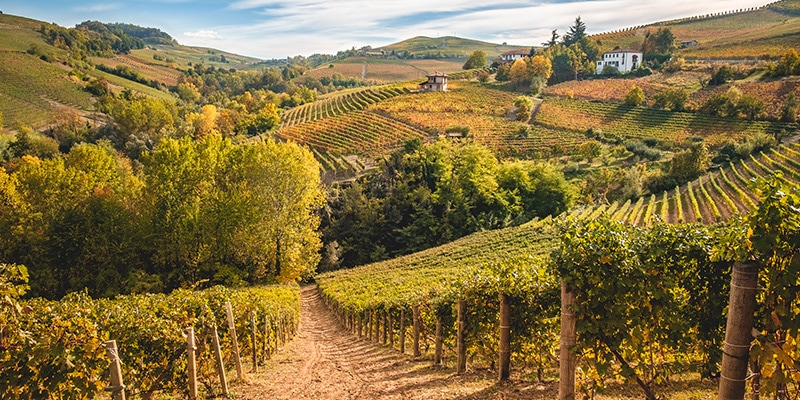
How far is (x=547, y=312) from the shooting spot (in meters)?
7.91

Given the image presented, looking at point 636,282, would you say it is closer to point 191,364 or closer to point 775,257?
point 775,257

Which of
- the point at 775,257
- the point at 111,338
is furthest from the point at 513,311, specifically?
the point at 111,338

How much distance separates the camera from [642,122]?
247ft

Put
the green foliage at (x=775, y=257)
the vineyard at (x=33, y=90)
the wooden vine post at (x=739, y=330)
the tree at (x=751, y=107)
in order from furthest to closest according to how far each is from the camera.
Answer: the vineyard at (x=33, y=90), the tree at (x=751, y=107), the wooden vine post at (x=739, y=330), the green foliage at (x=775, y=257)

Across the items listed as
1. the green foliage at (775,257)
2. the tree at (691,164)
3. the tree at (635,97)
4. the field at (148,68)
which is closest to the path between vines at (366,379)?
the green foliage at (775,257)

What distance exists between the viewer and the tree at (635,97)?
8269 centimetres

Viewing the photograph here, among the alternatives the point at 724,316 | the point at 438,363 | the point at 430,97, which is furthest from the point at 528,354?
the point at 430,97

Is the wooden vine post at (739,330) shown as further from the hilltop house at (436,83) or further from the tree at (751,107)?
the hilltop house at (436,83)

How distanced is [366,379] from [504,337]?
14.1ft

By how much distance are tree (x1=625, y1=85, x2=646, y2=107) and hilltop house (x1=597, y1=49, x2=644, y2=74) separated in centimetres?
3371

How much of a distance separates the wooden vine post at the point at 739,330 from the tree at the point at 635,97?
299ft

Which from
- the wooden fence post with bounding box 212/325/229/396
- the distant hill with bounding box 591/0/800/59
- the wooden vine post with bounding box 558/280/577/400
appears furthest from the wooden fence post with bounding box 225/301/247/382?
the distant hill with bounding box 591/0/800/59

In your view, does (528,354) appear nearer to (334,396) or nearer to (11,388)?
(334,396)

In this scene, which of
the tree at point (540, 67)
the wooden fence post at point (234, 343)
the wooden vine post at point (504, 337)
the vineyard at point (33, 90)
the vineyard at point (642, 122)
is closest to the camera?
the wooden vine post at point (504, 337)
